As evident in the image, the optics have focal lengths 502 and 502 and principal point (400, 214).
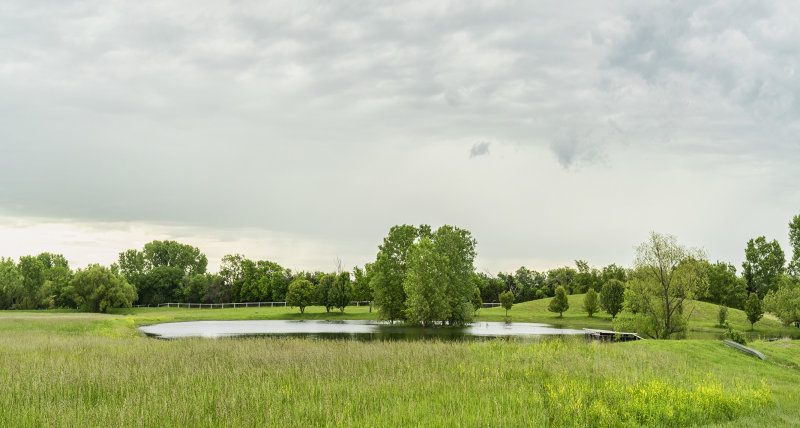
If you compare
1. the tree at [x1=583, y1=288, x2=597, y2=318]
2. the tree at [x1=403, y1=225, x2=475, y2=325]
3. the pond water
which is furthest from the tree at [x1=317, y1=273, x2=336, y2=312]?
the tree at [x1=583, y1=288, x2=597, y2=318]

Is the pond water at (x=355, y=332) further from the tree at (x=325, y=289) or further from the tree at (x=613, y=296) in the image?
the tree at (x=325, y=289)

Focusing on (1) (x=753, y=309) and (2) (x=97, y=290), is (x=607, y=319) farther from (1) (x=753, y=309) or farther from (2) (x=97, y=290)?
(2) (x=97, y=290)

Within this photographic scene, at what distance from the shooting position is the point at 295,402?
11391mm

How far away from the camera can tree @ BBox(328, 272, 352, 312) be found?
86500 millimetres

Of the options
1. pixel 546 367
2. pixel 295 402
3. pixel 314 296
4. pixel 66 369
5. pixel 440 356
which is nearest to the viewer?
pixel 295 402

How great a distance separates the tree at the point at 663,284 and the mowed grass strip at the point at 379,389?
21.7 metres

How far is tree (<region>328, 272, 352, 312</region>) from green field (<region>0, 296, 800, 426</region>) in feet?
210

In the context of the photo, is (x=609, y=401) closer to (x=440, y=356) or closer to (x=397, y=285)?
(x=440, y=356)

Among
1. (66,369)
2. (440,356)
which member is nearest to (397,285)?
(440,356)

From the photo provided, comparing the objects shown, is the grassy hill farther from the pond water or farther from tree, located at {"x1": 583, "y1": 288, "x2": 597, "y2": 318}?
the pond water

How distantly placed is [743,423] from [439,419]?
23.3 feet

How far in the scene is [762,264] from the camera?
100 m

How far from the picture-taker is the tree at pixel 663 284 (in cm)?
4200

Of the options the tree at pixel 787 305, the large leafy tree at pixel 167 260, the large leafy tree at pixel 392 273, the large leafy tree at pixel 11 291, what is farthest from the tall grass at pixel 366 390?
the large leafy tree at pixel 167 260
